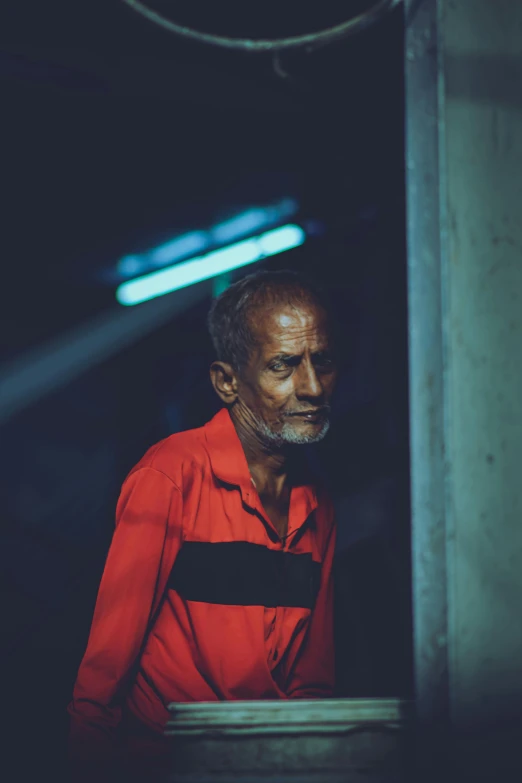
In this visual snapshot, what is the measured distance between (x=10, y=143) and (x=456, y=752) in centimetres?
296

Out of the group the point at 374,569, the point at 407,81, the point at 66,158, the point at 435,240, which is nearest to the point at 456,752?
the point at 435,240

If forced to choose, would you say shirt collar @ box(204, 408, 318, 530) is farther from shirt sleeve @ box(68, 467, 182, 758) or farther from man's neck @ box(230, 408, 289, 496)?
shirt sleeve @ box(68, 467, 182, 758)

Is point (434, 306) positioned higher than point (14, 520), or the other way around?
point (434, 306)

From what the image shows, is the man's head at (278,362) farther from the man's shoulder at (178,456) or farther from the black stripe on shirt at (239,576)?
the black stripe on shirt at (239,576)

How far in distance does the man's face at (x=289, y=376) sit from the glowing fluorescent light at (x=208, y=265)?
1.16m

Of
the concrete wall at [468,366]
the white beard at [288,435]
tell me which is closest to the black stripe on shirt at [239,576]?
the white beard at [288,435]

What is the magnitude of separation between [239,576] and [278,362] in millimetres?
779

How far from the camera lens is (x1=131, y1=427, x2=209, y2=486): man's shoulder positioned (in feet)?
7.68

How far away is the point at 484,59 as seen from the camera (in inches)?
59.0

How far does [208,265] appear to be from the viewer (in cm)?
392

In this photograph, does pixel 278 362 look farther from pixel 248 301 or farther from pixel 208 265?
pixel 208 265

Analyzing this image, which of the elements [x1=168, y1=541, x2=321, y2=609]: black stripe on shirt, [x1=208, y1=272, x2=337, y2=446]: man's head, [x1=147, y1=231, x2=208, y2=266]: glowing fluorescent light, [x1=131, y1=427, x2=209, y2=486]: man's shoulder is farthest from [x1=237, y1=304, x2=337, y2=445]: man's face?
[x1=147, y1=231, x2=208, y2=266]: glowing fluorescent light

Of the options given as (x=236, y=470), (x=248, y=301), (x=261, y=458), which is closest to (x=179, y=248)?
→ (x=248, y=301)

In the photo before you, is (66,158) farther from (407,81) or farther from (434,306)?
(434,306)
